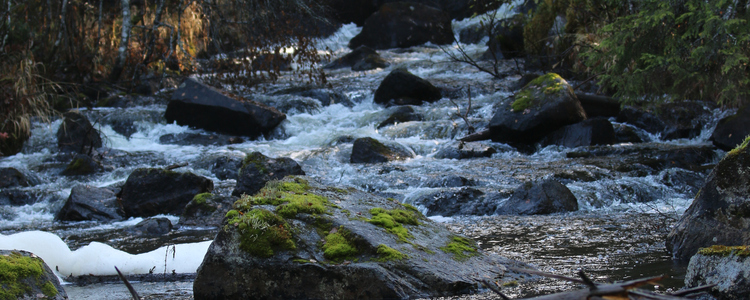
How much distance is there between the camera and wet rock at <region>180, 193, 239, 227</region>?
22.9 ft

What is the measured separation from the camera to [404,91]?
51.8 ft

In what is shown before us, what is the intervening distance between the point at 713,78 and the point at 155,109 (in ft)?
41.5

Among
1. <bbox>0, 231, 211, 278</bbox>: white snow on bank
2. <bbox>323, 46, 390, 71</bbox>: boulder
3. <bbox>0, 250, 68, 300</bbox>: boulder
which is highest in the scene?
<bbox>323, 46, 390, 71</bbox>: boulder

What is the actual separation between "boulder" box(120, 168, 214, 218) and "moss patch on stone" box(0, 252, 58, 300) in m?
4.77

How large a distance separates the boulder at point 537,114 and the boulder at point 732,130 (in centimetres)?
245

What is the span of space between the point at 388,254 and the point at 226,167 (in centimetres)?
753

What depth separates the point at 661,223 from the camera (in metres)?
5.91

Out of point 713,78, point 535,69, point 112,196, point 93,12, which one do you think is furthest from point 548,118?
point 93,12

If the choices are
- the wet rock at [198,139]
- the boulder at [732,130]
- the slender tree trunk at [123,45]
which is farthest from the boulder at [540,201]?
the slender tree trunk at [123,45]

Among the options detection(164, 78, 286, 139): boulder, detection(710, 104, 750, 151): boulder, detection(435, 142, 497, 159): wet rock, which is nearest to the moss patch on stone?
detection(435, 142, 497, 159): wet rock

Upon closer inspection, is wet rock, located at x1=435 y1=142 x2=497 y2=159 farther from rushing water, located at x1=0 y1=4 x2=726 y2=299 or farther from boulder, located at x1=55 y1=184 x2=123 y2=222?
boulder, located at x1=55 y1=184 x2=123 y2=222

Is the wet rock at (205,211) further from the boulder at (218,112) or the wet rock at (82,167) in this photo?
the boulder at (218,112)

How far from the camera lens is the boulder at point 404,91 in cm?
1574

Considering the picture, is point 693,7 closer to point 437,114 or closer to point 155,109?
point 437,114
